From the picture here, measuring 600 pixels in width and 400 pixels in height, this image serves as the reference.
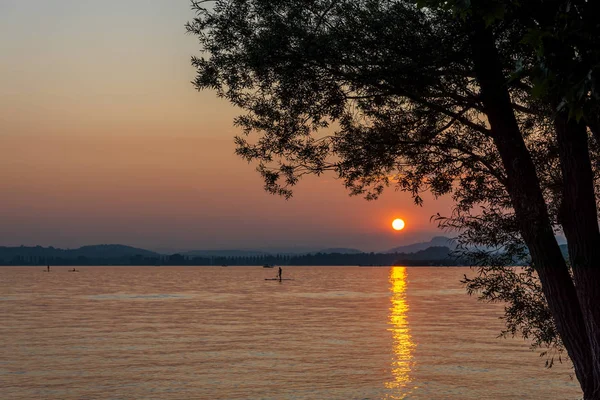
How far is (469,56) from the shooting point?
15.6m

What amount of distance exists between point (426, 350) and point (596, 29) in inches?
1664

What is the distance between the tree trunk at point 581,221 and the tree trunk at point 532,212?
0.52 meters

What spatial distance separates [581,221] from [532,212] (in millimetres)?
899

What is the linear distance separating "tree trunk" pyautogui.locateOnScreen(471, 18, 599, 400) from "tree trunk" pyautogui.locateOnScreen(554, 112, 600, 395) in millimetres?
519

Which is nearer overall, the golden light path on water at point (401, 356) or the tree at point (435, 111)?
the tree at point (435, 111)

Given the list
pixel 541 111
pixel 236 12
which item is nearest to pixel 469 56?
pixel 541 111

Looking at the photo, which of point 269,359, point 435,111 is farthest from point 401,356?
point 435,111

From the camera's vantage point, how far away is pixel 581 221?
47.9ft

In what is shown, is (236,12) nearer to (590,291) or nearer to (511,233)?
(511,233)

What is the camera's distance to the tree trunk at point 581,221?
46.8ft

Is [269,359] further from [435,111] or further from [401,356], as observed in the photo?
[435,111]

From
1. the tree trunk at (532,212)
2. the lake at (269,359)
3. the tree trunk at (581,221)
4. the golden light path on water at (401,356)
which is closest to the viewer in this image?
the tree trunk at (581,221)

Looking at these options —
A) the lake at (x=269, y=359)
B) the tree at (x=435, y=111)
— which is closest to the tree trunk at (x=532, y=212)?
the tree at (x=435, y=111)

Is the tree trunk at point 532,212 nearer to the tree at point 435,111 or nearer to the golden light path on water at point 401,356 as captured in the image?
the tree at point 435,111
